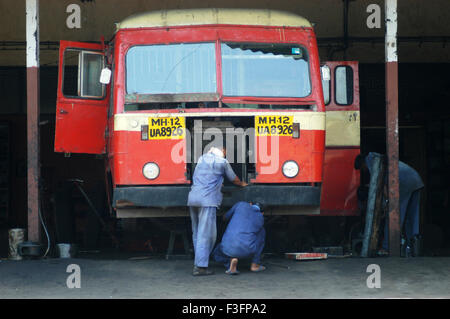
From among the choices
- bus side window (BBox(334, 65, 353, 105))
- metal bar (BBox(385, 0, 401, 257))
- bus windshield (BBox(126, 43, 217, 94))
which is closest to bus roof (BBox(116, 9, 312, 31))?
bus windshield (BBox(126, 43, 217, 94))

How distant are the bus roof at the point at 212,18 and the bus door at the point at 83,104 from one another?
0.61 meters

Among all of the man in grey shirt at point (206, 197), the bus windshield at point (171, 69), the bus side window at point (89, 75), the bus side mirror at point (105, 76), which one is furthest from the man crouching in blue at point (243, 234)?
the bus side window at point (89, 75)

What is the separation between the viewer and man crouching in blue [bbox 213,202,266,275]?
8.21 meters

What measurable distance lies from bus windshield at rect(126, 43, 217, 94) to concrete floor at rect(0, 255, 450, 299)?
2.19 meters

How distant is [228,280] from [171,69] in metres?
2.73

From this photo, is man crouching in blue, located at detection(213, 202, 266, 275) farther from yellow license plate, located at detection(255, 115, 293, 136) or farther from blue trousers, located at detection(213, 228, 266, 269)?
yellow license plate, located at detection(255, 115, 293, 136)

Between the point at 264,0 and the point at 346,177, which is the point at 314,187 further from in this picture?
the point at 264,0

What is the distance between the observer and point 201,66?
29.1 feet

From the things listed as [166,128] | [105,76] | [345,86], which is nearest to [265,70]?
[166,128]

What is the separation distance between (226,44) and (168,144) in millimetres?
1454

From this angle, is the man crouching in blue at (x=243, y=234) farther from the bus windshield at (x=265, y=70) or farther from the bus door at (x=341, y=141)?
the bus door at (x=341, y=141)
